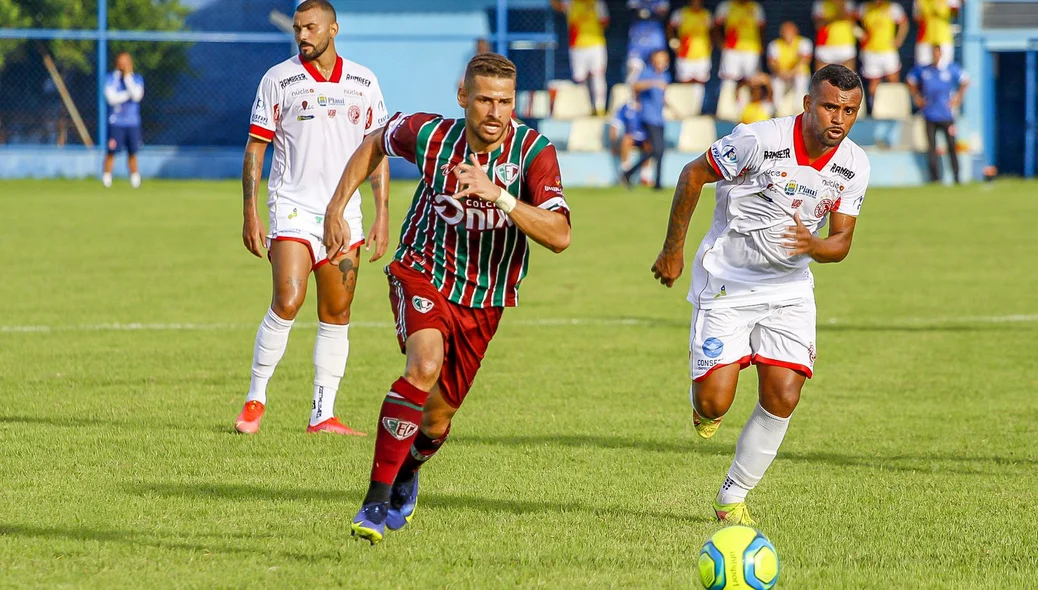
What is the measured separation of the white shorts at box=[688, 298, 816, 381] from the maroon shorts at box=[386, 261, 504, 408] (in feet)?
3.08

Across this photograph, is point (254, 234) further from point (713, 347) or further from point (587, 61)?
point (587, 61)

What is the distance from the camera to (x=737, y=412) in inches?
340

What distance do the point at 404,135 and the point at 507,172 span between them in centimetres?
47

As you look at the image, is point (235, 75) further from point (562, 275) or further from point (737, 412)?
point (737, 412)

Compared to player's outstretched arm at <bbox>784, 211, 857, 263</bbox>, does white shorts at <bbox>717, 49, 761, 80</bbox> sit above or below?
below

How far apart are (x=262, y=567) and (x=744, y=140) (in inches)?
103

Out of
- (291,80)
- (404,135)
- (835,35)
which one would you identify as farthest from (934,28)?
(404,135)

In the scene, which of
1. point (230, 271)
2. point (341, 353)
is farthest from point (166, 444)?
point (230, 271)

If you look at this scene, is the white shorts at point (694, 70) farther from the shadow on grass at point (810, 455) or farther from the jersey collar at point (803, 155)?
the jersey collar at point (803, 155)

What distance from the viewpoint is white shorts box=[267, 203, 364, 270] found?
786cm

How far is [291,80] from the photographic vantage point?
7883mm

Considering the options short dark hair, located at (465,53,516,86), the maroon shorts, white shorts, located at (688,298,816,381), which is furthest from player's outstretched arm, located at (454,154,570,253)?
white shorts, located at (688,298,816,381)

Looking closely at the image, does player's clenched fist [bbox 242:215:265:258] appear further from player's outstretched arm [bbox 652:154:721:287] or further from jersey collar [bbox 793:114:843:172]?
jersey collar [bbox 793:114:843:172]

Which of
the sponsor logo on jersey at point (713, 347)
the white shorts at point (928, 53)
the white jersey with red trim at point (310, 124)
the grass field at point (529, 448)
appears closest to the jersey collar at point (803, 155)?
the sponsor logo on jersey at point (713, 347)
